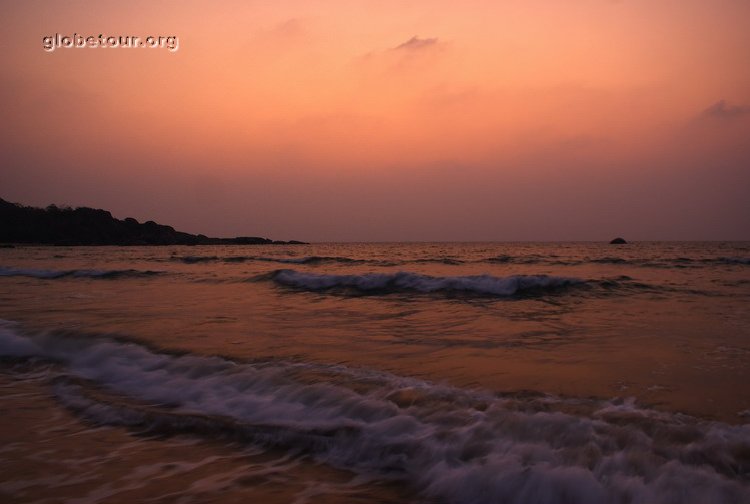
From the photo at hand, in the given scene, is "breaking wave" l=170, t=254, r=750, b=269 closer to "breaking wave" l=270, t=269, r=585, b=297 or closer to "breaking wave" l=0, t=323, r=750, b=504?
"breaking wave" l=270, t=269, r=585, b=297

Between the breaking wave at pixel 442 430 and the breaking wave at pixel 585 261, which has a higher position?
the breaking wave at pixel 585 261

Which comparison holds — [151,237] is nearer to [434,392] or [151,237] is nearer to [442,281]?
[442,281]

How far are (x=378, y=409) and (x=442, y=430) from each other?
64 centimetres

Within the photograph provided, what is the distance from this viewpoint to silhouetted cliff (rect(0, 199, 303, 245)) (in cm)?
9575

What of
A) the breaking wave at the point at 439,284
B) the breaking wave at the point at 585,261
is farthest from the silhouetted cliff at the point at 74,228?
the breaking wave at the point at 439,284

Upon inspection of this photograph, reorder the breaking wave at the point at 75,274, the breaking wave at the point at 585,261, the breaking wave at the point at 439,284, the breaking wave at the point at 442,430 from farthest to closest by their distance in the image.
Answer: the breaking wave at the point at 585,261, the breaking wave at the point at 75,274, the breaking wave at the point at 439,284, the breaking wave at the point at 442,430

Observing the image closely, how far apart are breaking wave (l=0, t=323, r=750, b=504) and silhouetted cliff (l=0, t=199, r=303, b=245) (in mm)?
101766

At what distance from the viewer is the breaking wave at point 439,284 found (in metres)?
14.0

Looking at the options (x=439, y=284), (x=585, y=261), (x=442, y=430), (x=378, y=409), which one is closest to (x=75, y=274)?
(x=439, y=284)

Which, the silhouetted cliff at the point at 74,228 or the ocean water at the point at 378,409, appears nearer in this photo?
the ocean water at the point at 378,409

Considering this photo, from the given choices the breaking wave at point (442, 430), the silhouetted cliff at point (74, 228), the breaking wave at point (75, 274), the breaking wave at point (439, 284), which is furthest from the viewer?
the silhouetted cliff at point (74, 228)

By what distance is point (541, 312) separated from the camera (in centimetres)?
988

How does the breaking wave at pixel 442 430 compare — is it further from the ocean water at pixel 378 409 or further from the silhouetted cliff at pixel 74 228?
the silhouetted cliff at pixel 74 228

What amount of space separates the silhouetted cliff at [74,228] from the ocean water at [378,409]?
327ft
